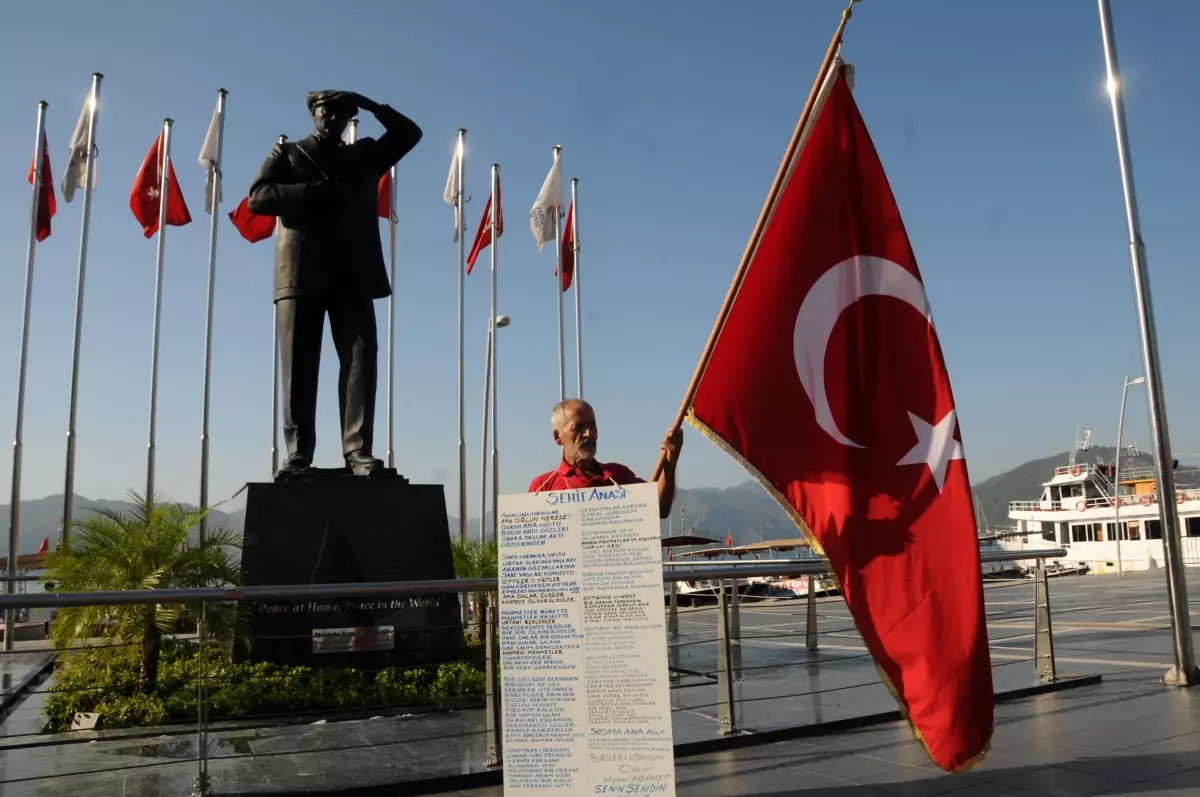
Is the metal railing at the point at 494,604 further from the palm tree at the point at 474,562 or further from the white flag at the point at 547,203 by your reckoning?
the white flag at the point at 547,203

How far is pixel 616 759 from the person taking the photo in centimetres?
278

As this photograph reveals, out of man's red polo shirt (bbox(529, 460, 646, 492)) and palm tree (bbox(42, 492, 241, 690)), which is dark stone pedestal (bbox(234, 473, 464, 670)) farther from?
man's red polo shirt (bbox(529, 460, 646, 492))

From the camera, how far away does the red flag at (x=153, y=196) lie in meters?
17.0

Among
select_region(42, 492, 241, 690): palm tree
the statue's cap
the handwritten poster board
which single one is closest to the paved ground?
select_region(42, 492, 241, 690): palm tree

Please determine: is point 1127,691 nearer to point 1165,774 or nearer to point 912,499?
point 1165,774

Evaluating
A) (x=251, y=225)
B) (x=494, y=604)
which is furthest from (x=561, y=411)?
(x=251, y=225)

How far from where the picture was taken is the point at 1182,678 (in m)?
6.57

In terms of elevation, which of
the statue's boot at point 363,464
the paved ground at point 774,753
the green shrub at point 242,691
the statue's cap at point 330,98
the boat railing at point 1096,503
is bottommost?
the paved ground at point 774,753

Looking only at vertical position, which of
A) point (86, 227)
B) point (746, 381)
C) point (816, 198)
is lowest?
point (746, 381)

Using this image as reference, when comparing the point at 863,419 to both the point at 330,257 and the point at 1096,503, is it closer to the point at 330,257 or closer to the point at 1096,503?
the point at 330,257

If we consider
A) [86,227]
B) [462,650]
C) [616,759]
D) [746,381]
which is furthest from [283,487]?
[86,227]

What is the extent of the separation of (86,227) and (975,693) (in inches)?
687

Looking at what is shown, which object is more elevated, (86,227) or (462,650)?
(86,227)

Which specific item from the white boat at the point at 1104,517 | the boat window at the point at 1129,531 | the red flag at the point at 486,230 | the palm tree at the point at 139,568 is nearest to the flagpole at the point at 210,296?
the red flag at the point at 486,230
